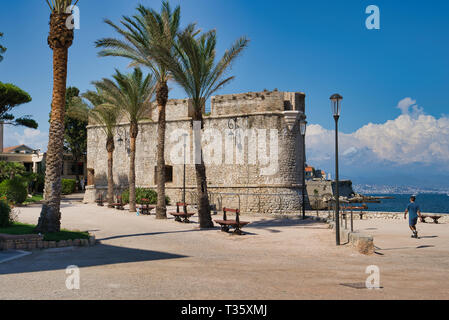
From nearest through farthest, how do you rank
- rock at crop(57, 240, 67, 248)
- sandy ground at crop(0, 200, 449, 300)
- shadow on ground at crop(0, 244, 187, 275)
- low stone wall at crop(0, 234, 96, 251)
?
sandy ground at crop(0, 200, 449, 300) → shadow on ground at crop(0, 244, 187, 275) → low stone wall at crop(0, 234, 96, 251) → rock at crop(57, 240, 67, 248)

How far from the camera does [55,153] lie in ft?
38.2

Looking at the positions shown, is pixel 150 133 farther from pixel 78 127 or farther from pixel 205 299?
pixel 205 299

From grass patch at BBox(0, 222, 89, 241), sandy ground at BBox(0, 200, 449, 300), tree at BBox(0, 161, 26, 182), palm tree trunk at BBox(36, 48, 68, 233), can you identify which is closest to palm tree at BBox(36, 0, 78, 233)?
palm tree trunk at BBox(36, 48, 68, 233)

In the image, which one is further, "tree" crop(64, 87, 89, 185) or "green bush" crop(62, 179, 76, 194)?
"tree" crop(64, 87, 89, 185)

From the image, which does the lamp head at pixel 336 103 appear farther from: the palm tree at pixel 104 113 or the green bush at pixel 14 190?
the green bush at pixel 14 190

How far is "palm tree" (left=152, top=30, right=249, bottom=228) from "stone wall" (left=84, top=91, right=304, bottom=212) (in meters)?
9.02

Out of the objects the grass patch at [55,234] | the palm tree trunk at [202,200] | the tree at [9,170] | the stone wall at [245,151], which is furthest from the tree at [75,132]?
the grass patch at [55,234]

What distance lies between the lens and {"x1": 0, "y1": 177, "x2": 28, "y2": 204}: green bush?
23.8 meters

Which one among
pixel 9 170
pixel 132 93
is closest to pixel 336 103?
pixel 132 93

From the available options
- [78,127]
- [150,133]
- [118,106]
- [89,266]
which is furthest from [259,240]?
[78,127]

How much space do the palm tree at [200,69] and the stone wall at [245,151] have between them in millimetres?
9016

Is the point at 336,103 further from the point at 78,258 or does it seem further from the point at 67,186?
the point at 67,186
